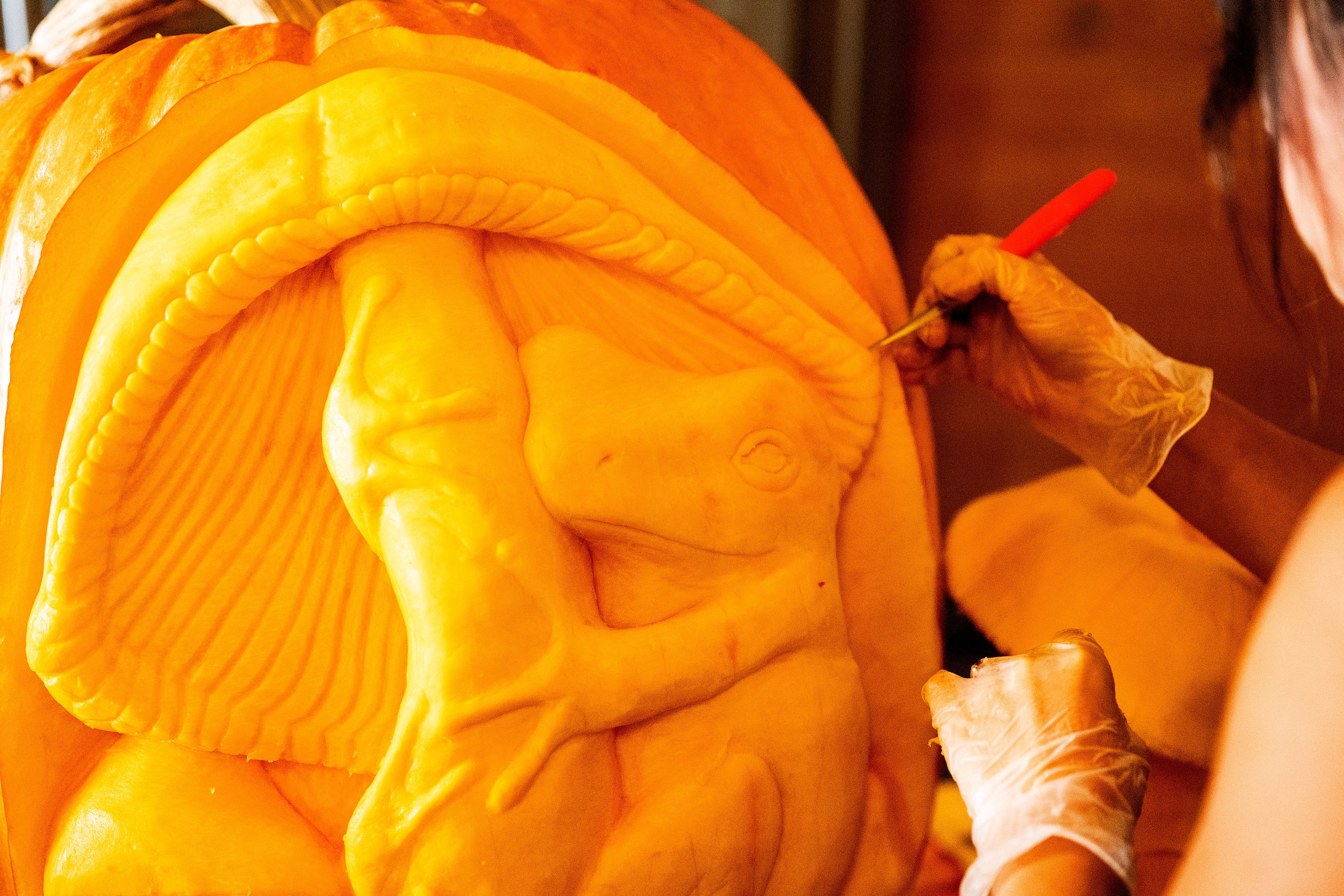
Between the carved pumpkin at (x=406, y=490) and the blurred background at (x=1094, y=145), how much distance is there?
101 cm

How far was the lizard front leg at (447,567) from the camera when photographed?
748mm

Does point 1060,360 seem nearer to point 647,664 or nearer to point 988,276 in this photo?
point 988,276

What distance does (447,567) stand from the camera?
755 millimetres

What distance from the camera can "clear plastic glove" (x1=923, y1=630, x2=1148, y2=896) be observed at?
0.76 m

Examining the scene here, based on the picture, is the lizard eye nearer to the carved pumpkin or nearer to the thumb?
the carved pumpkin

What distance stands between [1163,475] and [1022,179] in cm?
82

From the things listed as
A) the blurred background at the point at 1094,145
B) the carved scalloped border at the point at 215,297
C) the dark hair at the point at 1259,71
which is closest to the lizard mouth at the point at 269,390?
the carved scalloped border at the point at 215,297

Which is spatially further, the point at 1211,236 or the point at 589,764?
the point at 1211,236

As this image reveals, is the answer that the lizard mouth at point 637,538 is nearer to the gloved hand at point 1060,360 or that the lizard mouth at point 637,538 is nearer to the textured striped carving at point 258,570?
the textured striped carving at point 258,570

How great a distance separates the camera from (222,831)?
0.79 metres

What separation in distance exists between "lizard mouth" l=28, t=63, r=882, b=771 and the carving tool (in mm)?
264


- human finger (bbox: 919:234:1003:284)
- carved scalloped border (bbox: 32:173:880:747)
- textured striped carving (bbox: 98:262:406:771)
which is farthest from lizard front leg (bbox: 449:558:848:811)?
human finger (bbox: 919:234:1003:284)

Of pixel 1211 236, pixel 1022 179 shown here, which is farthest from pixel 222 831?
pixel 1211 236

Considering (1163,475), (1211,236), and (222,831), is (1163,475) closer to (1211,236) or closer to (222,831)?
(1211,236)
